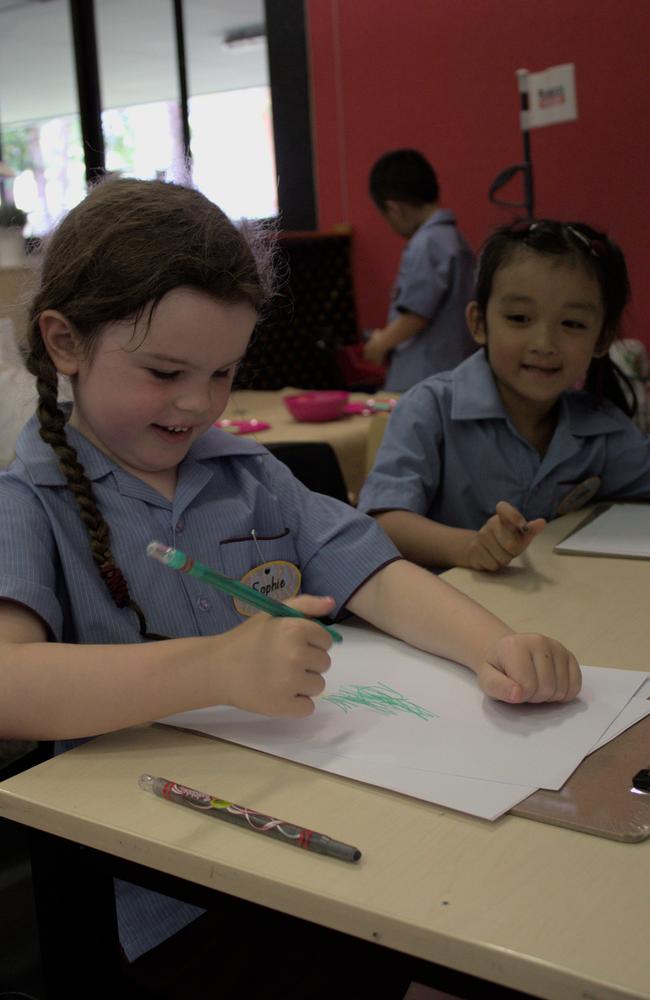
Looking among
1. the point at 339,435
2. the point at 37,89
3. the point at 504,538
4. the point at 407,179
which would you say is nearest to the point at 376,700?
the point at 504,538

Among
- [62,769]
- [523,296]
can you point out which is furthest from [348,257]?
[62,769]

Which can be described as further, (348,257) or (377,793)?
(348,257)

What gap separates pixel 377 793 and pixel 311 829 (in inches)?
2.5

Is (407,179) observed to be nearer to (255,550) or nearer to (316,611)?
(255,550)

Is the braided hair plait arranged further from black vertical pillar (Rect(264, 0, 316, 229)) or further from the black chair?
black vertical pillar (Rect(264, 0, 316, 229))

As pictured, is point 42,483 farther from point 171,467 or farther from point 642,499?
point 642,499

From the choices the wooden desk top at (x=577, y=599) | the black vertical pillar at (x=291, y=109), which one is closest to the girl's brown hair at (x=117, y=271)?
the wooden desk top at (x=577, y=599)

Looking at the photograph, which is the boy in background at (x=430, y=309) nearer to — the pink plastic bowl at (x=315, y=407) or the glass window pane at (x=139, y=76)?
the pink plastic bowl at (x=315, y=407)

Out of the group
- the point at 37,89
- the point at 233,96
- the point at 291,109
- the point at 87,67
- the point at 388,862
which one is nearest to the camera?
the point at 388,862

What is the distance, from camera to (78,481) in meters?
0.98

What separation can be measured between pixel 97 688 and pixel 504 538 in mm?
617

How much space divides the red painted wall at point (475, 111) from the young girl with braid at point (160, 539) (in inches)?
128

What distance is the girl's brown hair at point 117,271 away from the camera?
958mm

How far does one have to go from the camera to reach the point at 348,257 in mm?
5129
